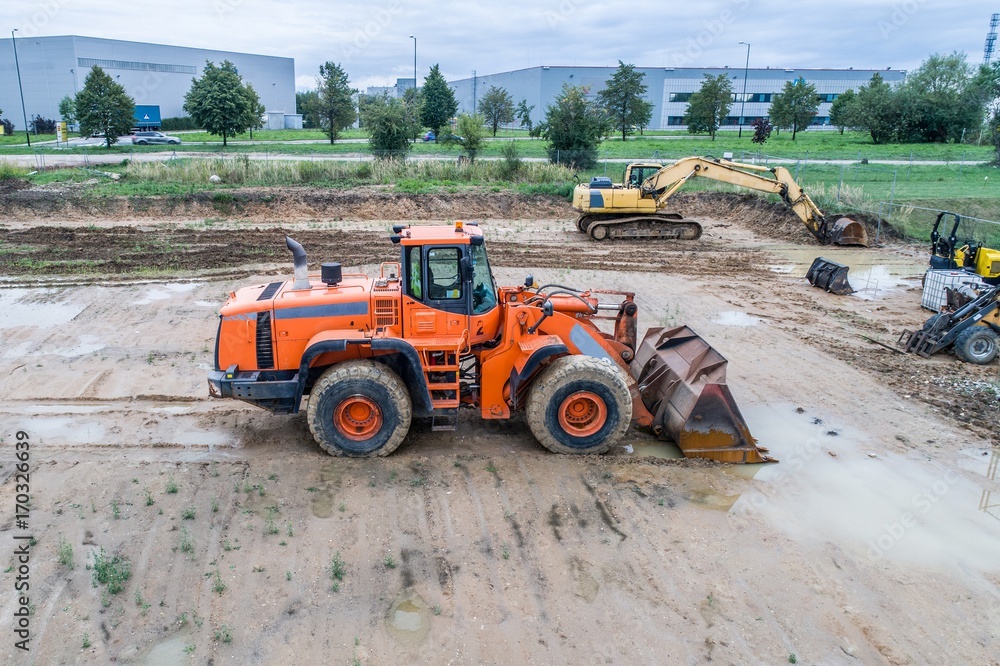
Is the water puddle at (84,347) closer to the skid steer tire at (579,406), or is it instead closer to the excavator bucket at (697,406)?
the skid steer tire at (579,406)

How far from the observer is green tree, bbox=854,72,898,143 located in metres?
49.3

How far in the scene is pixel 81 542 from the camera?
6.29m

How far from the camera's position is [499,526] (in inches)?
264

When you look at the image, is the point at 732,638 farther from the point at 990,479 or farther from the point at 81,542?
the point at 81,542

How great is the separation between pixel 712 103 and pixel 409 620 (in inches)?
2001

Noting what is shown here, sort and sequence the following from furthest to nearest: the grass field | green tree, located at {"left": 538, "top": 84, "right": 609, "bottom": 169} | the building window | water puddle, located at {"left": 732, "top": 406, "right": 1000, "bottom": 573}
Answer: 1. the building window
2. green tree, located at {"left": 538, "top": 84, "right": 609, "bottom": 169}
3. the grass field
4. water puddle, located at {"left": 732, "top": 406, "right": 1000, "bottom": 573}

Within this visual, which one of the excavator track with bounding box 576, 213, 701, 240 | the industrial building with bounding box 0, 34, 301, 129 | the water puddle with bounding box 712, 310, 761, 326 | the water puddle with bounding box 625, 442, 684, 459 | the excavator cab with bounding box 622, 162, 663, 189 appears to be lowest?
the water puddle with bounding box 625, 442, 684, 459

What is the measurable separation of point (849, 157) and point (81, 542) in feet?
137

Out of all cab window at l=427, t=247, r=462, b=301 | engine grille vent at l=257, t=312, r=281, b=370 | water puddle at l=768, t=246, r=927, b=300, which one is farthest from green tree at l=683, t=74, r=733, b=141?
engine grille vent at l=257, t=312, r=281, b=370

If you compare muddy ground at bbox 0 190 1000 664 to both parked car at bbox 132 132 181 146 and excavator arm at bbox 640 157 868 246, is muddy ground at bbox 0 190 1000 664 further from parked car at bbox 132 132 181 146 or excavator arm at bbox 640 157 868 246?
parked car at bbox 132 132 181 146

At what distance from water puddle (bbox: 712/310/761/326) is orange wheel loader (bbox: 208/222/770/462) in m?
5.54

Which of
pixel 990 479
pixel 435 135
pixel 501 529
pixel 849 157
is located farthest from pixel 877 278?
pixel 435 135

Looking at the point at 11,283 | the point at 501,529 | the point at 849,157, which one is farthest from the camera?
the point at 849,157

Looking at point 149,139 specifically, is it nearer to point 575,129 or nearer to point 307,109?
point 307,109
